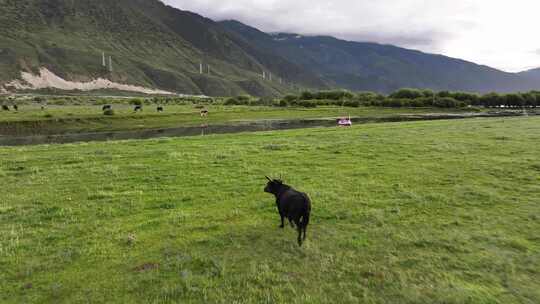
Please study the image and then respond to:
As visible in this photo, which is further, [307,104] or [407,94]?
[407,94]

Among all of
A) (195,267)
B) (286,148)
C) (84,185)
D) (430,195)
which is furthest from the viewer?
(286,148)

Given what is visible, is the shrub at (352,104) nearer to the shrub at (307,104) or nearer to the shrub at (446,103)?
the shrub at (307,104)

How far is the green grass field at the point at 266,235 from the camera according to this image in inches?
317

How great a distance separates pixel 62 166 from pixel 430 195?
2088 centimetres

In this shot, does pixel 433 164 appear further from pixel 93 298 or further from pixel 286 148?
pixel 93 298

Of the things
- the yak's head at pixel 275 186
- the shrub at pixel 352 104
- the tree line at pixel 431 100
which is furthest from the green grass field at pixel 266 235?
the tree line at pixel 431 100

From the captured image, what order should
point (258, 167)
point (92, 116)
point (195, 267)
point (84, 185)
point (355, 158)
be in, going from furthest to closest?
point (92, 116), point (355, 158), point (258, 167), point (84, 185), point (195, 267)

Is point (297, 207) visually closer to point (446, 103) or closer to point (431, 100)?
point (446, 103)

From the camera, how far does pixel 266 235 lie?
11016 millimetres

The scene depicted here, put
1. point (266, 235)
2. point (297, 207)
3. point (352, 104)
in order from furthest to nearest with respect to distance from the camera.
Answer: point (352, 104) < point (266, 235) < point (297, 207)

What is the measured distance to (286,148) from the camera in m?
28.7

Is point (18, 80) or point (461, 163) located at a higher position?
point (18, 80)

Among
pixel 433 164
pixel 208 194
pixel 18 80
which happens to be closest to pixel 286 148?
pixel 433 164

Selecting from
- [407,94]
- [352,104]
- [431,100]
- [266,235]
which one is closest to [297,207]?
[266,235]
